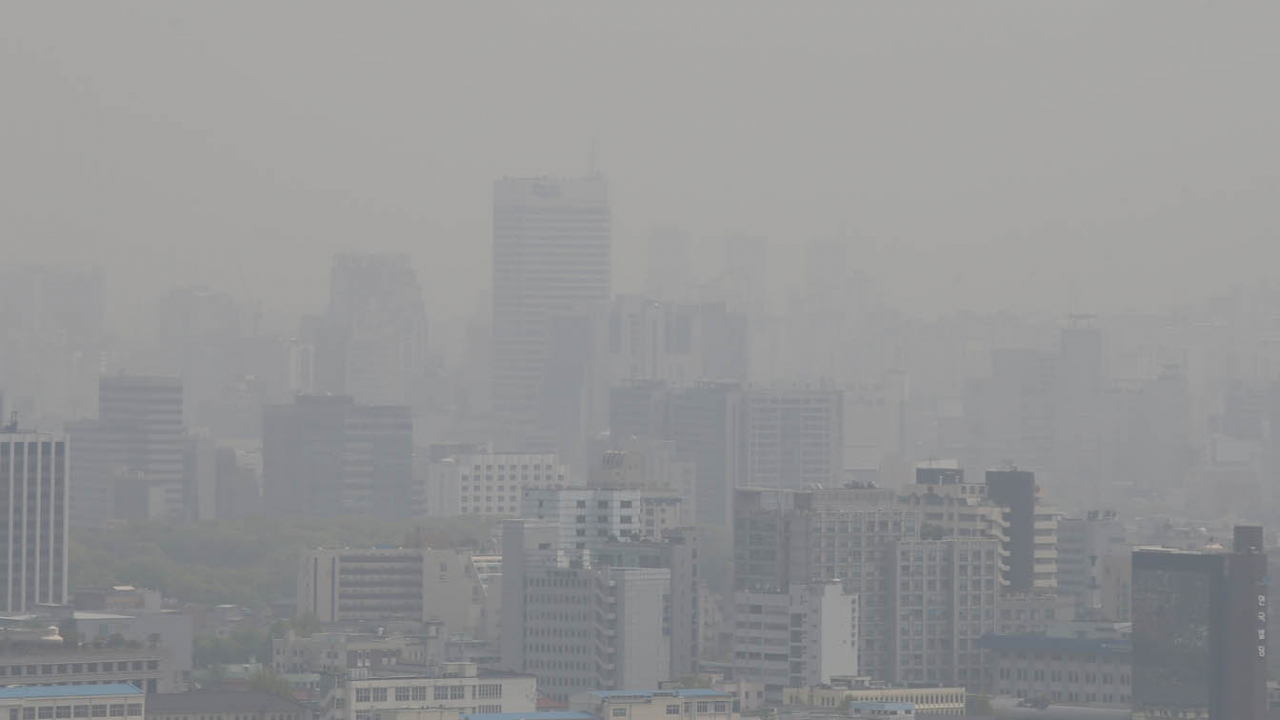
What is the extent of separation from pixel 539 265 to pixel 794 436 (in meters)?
33.5

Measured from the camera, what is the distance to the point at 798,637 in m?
53.2

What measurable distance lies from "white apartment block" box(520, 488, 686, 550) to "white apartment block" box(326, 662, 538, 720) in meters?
11.9

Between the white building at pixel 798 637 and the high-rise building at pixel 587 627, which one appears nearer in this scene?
the white building at pixel 798 637

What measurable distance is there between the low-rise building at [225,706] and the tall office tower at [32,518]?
23.6 m

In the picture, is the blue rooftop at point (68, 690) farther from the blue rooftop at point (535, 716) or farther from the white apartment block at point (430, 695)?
the blue rooftop at point (535, 716)

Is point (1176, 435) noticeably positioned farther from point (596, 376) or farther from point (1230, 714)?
point (1230, 714)

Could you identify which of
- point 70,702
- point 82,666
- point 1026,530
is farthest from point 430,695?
point 1026,530

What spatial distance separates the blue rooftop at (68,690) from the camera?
1674 inches

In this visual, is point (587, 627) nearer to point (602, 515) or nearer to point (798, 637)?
point (798, 637)

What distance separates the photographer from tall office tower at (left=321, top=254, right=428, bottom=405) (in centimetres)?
13288

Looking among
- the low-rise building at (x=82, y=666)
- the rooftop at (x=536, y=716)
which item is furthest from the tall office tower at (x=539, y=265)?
the rooftop at (x=536, y=716)

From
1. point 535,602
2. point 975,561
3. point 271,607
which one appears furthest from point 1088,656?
point 271,607

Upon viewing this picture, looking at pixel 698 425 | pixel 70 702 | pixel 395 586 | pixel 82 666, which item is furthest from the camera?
pixel 698 425

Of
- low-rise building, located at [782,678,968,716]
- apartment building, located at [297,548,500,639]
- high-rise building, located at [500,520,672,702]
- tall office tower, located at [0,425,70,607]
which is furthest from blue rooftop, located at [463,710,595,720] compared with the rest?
tall office tower, located at [0,425,70,607]
